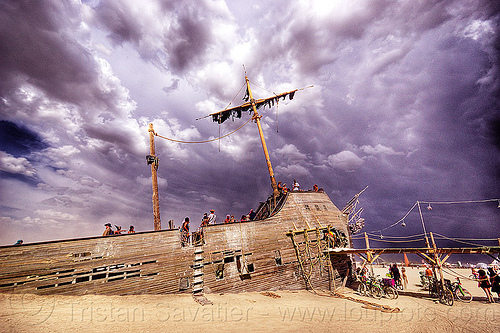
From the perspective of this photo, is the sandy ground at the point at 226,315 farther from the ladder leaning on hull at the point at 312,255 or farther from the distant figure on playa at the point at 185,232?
the distant figure on playa at the point at 185,232

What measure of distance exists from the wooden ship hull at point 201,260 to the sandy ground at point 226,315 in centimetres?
54

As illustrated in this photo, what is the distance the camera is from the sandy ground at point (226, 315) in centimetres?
721

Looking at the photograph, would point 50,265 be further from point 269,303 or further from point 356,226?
point 356,226

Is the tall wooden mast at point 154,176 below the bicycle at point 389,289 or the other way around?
the other way around

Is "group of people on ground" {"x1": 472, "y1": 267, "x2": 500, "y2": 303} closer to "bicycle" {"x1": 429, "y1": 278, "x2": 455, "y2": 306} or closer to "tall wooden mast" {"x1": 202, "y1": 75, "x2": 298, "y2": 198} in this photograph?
"bicycle" {"x1": 429, "y1": 278, "x2": 455, "y2": 306}

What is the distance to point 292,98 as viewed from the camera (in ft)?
79.3

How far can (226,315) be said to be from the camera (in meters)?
8.95

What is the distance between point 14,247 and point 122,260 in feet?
13.1

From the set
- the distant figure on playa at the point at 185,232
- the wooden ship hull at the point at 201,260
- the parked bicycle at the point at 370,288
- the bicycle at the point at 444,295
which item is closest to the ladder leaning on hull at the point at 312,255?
the wooden ship hull at the point at 201,260

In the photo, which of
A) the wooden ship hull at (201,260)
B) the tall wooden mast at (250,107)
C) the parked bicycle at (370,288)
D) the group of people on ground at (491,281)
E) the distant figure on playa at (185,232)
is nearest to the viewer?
the wooden ship hull at (201,260)

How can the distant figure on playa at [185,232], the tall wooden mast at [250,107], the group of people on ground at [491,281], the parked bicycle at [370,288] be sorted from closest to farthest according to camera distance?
the group of people on ground at [491,281] < the distant figure on playa at [185,232] < the parked bicycle at [370,288] < the tall wooden mast at [250,107]

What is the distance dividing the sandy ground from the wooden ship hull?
54 centimetres

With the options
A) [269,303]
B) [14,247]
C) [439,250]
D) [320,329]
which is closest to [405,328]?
[320,329]

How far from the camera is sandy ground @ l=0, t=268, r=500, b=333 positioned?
721 cm
